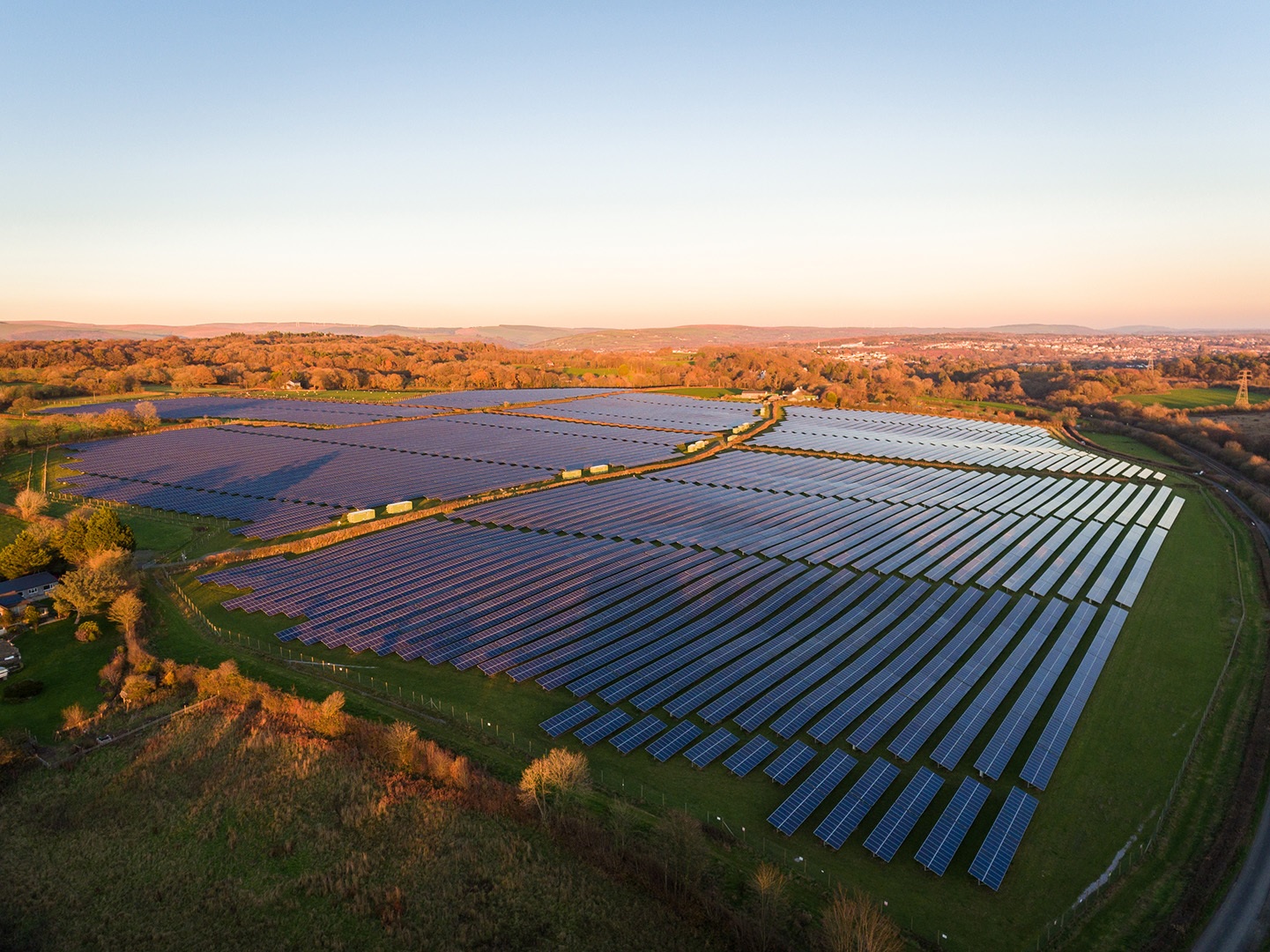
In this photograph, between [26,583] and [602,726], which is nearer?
[602,726]

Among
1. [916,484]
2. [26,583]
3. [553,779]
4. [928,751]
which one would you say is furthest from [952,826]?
[916,484]

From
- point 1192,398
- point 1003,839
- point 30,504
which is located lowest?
point 1003,839

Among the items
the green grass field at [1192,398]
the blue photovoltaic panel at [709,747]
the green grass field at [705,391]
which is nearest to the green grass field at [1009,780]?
the blue photovoltaic panel at [709,747]

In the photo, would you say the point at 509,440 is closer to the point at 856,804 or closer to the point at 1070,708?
the point at 1070,708

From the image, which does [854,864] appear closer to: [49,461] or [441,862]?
[441,862]

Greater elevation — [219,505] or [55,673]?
[219,505]

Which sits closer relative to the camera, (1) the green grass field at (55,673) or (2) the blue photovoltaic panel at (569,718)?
(2) the blue photovoltaic panel at (569,718)

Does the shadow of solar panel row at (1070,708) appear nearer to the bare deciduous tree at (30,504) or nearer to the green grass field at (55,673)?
the green grass field at (55,673)

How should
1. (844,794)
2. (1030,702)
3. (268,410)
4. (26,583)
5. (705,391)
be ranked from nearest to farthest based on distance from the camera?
(844,794) → (1030,702) → (26,583) → (268,410) → (705,391)
